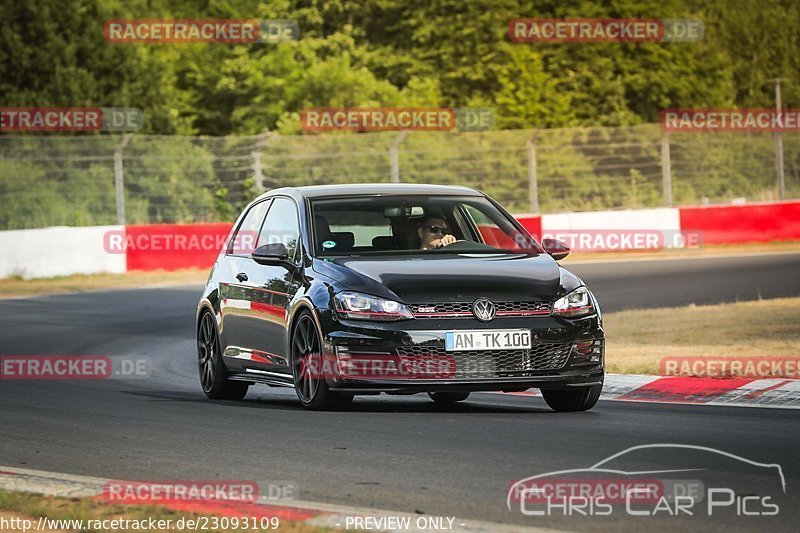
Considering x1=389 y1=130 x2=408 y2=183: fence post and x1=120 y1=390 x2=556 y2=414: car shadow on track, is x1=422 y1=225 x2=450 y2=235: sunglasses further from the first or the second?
x1=389 y1=130 x2=408 y2=183: fence post

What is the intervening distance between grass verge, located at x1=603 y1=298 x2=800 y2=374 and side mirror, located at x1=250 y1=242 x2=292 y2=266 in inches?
145

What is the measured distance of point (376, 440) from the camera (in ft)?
30.0

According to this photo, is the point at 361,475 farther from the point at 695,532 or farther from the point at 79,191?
the point at 79,191

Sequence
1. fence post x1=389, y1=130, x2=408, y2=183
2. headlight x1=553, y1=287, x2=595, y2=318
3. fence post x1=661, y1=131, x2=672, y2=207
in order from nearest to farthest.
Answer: headlight x1=553, y1=287, x2=595, y2=318 → fence post x1=389, y1=130, x2=408, y2=183 → fence post x1=661, y1=131, x2=672, y2=207

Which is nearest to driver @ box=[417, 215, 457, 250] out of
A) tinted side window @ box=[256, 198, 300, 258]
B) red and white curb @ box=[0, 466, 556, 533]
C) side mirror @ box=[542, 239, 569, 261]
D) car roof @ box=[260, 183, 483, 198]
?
car roof @ box=[260, 183, 483, 198]

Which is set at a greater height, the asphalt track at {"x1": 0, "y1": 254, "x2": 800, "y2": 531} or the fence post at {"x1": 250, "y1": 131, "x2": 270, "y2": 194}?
the fence post at {"x1": 250, "y1": 131, "x2": 270, "y2": 194}

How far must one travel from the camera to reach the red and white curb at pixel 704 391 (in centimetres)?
1121

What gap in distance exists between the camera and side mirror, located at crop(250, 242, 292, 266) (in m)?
11.1

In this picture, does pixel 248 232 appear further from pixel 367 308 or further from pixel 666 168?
pixel 666 168

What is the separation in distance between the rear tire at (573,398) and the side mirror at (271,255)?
1927 millimetres

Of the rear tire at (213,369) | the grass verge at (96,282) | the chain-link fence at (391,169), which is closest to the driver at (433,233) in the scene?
the rear tire at (213,369)

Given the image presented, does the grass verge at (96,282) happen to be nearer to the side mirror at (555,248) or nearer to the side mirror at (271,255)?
the side mirror at (271,255)

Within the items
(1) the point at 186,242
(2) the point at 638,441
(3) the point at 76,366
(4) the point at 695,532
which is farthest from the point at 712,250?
(4) the point at 695,532

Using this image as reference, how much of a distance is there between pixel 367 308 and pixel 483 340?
732 mm
